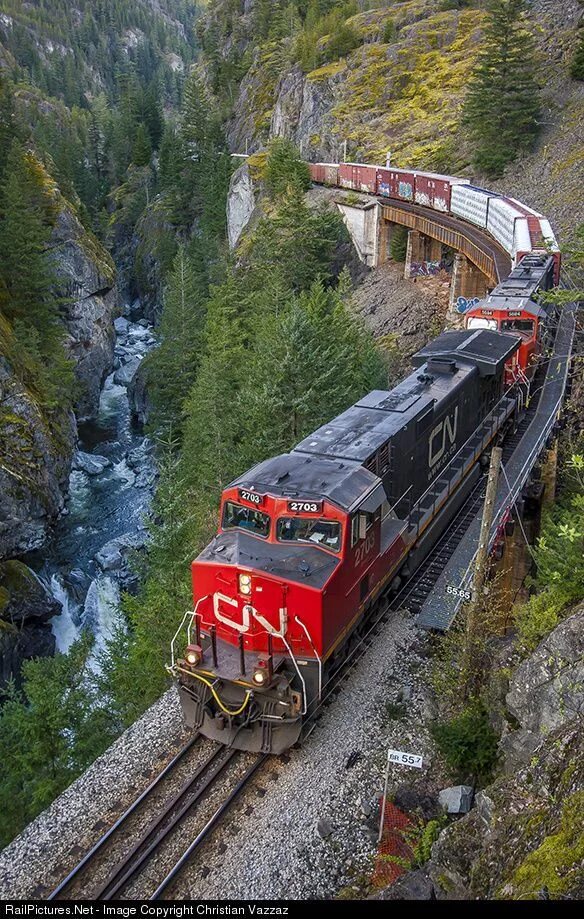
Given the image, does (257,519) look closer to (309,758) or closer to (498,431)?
(309,758)

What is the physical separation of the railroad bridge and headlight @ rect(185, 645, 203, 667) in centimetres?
2269

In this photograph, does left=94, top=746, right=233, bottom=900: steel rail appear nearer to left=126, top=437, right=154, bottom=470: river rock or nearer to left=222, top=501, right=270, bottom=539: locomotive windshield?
left=222, top=501, right=270, bottom=539: locomotive windshield

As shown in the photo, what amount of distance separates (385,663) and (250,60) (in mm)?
97995

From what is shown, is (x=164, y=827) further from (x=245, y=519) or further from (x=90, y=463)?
(x=90, y=463)

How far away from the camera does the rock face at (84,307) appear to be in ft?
141

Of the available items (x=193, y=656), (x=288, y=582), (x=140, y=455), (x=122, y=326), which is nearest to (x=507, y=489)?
(x=288, y=582)

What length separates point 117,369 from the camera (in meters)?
54.1

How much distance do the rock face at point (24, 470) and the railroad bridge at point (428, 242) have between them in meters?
20.0

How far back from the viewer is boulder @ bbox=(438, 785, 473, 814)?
34.2 feet

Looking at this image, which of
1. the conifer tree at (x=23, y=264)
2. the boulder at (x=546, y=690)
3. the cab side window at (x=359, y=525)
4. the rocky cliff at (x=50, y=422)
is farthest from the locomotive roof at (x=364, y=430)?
the conifer tree at (x=23, y=264)

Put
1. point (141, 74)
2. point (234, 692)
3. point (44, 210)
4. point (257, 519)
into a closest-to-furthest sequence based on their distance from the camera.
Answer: point (234, 692), point (257, 519), point (44, 210), point (141, 74)

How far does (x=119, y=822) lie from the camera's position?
34.7 feet

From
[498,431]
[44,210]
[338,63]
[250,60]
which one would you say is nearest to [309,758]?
[498,431]

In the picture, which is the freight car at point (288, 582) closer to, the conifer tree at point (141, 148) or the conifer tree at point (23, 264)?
the conifer tree at point (23, 264)
